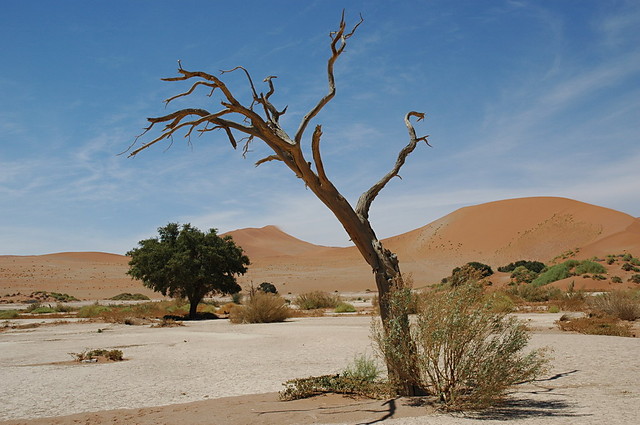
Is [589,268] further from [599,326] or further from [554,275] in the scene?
[599,326]

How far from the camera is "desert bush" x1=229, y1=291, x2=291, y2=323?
2673 cm

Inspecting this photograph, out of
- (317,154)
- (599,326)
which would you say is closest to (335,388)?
(317,154)

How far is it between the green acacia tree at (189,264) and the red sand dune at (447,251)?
40521 mm

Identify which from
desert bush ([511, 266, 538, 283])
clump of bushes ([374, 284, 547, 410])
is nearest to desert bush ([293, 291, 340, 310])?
desert bush ([511, 266, 538, 283])

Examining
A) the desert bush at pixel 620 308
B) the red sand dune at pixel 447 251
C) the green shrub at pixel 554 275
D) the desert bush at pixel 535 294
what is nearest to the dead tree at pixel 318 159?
the desert bush at pixel 620 308

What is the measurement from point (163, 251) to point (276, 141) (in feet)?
82.7

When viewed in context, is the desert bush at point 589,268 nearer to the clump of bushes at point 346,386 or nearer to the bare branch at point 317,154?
the clump of bushes at point 346,386

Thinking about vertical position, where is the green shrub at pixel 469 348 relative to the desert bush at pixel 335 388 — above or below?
above

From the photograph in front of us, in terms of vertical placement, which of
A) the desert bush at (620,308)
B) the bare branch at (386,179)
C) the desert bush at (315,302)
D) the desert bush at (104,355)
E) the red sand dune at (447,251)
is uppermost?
the red sand dune at (447,251)

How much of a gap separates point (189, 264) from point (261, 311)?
663 cm

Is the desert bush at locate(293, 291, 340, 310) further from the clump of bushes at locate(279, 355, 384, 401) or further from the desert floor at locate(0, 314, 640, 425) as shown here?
the clump of bushes at locate(279, 355, 384, 401)

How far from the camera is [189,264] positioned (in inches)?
1231

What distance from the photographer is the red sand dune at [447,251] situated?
77438 mm

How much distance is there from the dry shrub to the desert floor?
94 cm
